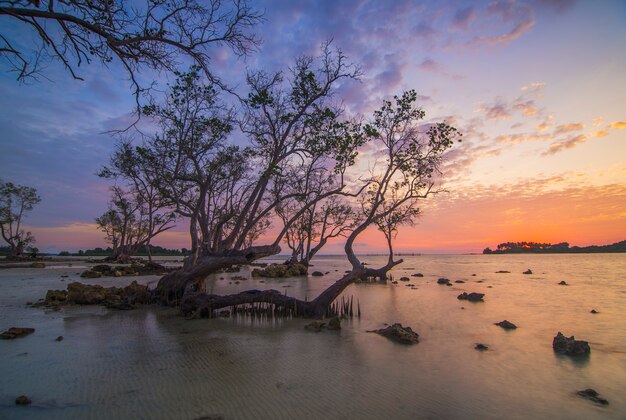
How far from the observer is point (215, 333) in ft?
32.4

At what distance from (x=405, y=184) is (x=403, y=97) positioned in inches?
157

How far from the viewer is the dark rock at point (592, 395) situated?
5.69 metres

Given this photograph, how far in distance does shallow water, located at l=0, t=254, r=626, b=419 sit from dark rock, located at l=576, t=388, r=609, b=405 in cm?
18

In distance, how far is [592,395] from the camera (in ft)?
19.4

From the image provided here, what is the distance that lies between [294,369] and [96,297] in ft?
39.7

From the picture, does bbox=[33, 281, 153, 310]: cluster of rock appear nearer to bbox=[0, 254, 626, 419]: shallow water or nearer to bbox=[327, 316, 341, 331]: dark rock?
bbox=[0, 254, 626, 419]: shallow water

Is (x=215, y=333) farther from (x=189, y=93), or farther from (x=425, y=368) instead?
(x=189, y=93)

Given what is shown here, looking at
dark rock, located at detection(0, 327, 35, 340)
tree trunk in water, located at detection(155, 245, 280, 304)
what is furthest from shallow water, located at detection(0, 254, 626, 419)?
tree trunk in water, located at detection(155, 245, 280, 304)

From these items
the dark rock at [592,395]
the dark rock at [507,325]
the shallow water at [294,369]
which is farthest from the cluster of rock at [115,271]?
the dark rock at [592,395]

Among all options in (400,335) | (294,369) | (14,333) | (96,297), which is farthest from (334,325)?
(96,297)

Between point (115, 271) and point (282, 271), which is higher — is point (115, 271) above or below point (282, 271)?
above

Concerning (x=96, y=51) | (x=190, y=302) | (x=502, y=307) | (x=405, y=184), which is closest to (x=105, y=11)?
(x=96, y=51)

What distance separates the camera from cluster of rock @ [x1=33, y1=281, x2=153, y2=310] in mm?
13977

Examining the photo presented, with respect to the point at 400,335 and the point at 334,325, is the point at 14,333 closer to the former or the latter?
the point at 334,325
